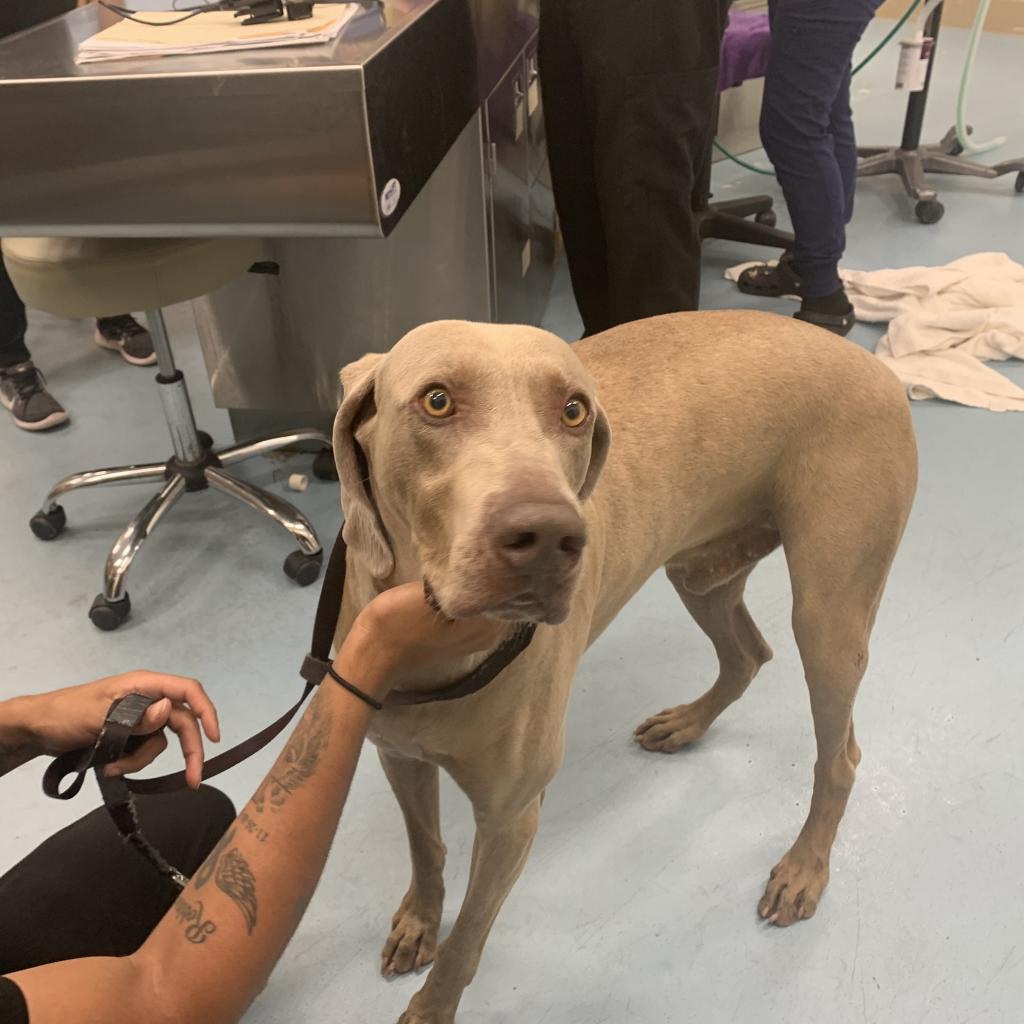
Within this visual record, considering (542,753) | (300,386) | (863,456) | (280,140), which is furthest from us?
(300,386)

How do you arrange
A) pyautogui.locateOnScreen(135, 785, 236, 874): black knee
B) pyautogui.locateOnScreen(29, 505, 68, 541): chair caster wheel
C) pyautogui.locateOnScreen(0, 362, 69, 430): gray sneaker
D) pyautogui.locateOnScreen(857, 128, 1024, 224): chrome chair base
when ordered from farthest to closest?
pyautogui.locateOnScreen(857, 128, 1024, 224): chrome chair base, pyautogui.locateOnScreen(0, 362, 69, 430): gray sneaker, pyautogui.locateOnScreen(29, 505, 68, 541): chair caster wheel, pyautogui.locateOnScreen(135, 785, 236, 874): black knee

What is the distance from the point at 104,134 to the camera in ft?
4.93

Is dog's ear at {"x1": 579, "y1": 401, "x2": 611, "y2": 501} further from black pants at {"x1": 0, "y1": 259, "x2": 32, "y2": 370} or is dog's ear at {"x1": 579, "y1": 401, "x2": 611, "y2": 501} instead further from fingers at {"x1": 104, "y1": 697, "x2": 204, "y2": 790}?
black pants at {"x1": 0, "y1": 259, "x2": 32, "y2": 370}

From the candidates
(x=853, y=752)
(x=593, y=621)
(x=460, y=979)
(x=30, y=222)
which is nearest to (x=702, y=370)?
(x=593, y=621)

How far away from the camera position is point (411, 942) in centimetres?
150

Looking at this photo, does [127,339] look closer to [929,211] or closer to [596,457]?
[596,457]

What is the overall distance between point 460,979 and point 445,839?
0.36 meters

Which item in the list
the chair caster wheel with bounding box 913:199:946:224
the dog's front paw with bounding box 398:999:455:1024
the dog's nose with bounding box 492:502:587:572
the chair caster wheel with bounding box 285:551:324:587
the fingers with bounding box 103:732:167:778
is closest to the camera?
the dog's nose with bounding box 492:502:587:572

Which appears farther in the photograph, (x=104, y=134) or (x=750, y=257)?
(x=750, y=257)

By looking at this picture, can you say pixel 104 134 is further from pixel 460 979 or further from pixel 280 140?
pixel 460 979

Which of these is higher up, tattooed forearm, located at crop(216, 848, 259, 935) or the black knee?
tattooed forearm, located at crop(216, 848, 259, 935)

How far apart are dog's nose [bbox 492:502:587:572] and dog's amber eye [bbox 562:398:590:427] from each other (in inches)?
7.5

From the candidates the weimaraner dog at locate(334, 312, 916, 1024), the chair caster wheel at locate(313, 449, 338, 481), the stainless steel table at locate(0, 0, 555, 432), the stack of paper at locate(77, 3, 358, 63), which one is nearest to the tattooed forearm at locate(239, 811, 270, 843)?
the weimaraner dog at locate(334, 312, 916, 1024)

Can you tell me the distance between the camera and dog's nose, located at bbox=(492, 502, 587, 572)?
78cm
